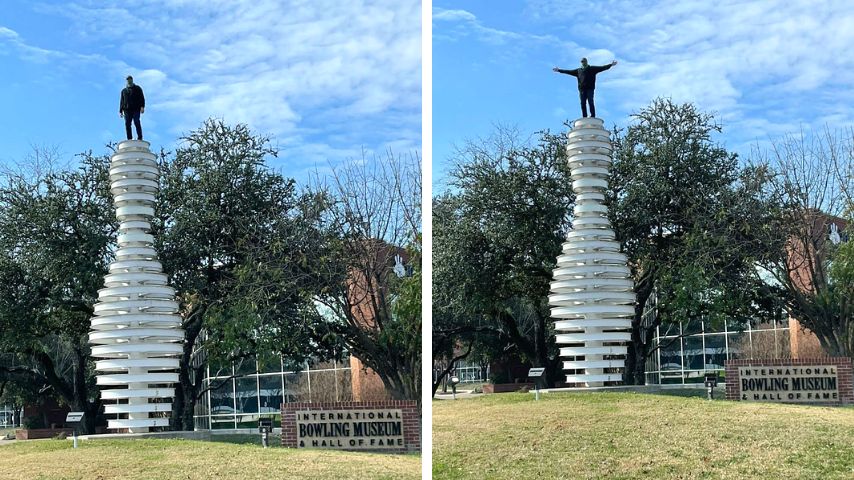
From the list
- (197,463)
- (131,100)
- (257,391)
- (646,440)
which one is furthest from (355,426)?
(257,391)

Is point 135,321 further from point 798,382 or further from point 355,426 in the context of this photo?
point 798,382

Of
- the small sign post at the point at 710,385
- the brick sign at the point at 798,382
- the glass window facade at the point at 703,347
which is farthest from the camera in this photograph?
the glass window facade at the point at 703,347

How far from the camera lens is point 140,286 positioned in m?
12.5

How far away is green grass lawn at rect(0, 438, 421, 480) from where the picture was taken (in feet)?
31.2

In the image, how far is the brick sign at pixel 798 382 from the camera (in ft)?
35.8

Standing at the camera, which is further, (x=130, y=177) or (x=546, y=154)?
(x=546, y=154)

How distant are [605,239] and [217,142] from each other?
20.6 feet

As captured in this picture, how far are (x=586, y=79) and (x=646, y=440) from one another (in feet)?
18.3

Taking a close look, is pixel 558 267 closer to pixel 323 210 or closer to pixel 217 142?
pixel 323 210

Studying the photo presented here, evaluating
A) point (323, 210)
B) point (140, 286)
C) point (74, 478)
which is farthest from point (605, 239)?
point (74, 478)

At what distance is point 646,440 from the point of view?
31.5 ft

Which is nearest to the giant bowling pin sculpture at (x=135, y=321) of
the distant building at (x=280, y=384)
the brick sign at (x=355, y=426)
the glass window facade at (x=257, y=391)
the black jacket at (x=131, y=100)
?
the black jacket at (x=131, y=100)

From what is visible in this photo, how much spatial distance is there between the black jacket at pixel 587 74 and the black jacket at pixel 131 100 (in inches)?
227

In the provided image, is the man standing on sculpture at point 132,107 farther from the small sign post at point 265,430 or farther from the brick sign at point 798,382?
the brick sign at point 798,382
